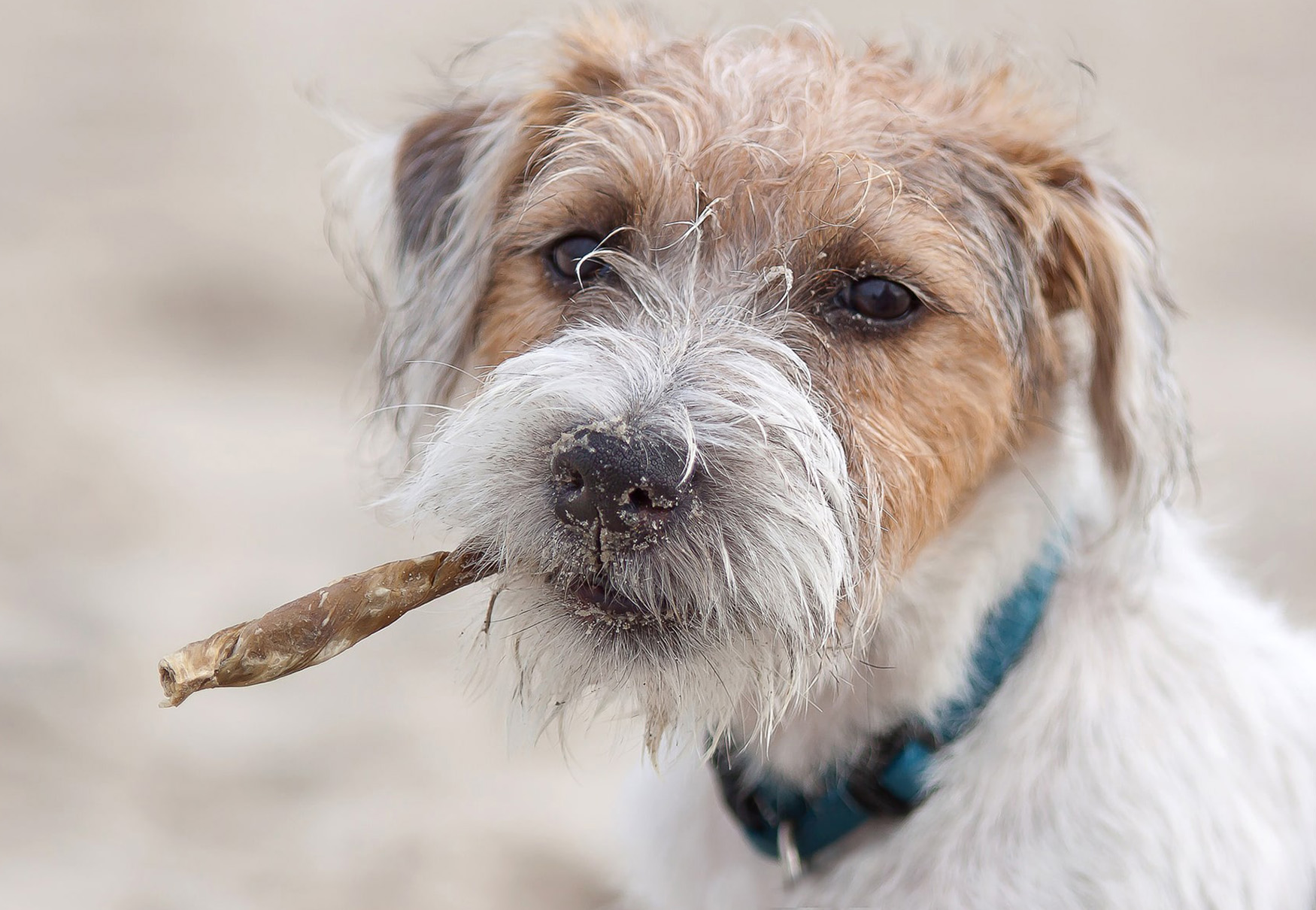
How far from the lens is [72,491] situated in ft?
15.5

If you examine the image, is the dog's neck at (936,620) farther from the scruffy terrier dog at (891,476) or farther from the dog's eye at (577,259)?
the dog's eye at (577,259)

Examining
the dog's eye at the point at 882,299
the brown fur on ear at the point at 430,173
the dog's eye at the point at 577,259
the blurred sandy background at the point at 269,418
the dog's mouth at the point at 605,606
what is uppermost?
the dog's eye at the point at 882,299

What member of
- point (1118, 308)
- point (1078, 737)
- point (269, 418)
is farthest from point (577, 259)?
point (269, 418)

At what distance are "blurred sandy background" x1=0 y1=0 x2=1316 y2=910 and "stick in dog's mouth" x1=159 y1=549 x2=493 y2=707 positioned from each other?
471 millimetres

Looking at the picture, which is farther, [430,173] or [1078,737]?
[430,173]

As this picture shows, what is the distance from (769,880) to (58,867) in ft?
6.26

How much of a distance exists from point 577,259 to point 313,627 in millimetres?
852

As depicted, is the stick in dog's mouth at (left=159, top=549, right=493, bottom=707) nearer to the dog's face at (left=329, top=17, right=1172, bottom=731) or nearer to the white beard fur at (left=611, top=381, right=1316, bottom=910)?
the dog's face at (left=329, top=17, right=1172, bottom=731)

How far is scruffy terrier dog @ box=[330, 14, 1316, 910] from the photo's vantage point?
209 cm

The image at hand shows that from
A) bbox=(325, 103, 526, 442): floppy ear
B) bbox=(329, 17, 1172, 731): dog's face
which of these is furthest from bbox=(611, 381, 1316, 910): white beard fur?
bbox=(325, 103, 526, 442): floppy ear

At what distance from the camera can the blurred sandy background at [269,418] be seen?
3551mm

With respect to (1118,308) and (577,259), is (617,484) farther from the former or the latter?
(1118,308)

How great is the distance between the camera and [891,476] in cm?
222

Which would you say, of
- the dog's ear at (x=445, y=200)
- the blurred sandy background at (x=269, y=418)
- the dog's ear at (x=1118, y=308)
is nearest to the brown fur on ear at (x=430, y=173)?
the dog's ear at (x=445, y=200)
